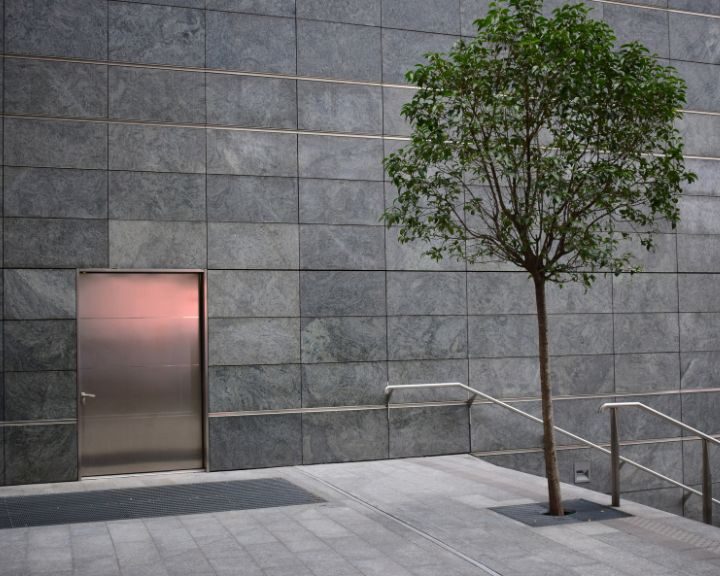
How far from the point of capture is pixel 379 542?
24.6 ft

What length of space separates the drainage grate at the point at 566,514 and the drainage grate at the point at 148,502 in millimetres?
2083

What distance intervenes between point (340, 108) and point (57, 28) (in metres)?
3.72

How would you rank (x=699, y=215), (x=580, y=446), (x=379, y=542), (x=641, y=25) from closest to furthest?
(x=379, y=542), (x=580, y=446), (x=641, y=25), (x=699, y=215)

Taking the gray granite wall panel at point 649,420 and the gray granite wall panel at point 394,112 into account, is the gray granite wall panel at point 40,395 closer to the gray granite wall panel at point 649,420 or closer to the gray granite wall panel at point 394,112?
the gray granite wall panel at point 394,112

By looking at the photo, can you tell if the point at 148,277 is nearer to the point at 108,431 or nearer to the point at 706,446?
the point at 108,431

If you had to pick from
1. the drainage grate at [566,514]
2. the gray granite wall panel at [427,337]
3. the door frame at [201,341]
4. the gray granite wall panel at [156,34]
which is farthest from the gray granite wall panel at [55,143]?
the drainage grate at [566,514]

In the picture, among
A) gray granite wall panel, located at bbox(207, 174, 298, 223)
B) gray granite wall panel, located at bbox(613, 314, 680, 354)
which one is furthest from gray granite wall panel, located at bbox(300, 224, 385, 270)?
gray granite wall panel, located at bbox(613, 314, 680, 354)

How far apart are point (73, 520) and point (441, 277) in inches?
236

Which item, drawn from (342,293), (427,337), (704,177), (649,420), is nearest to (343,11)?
(342,293)

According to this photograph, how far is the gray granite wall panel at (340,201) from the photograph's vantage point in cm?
1173

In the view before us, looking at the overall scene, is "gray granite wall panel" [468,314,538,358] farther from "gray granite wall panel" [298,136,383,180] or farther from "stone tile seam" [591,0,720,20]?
"stone tile seam" [591,0,720,20]

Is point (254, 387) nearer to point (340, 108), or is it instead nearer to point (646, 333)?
point (340, 108)

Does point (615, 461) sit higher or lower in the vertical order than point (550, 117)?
lower

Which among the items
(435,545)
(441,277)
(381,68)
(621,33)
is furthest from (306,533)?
(621,33)
